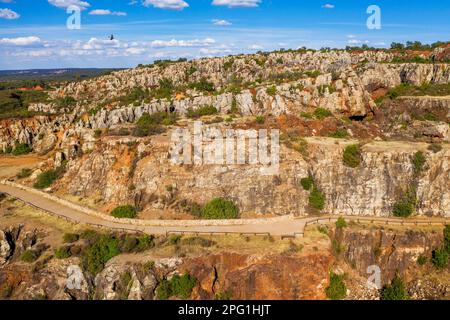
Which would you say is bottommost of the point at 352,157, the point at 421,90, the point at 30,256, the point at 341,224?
the point at 30,256

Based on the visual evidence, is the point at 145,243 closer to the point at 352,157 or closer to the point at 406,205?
the point at 352,157

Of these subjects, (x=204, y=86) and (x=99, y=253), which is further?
(x=204, y=86)

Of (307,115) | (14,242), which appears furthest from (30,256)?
(307,115)

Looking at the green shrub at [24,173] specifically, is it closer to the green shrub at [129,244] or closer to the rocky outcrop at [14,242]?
the rocky outcrop at [14,242]

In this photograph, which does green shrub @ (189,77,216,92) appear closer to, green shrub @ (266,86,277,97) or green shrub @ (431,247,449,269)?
green shrub @ (266,86,277,97)

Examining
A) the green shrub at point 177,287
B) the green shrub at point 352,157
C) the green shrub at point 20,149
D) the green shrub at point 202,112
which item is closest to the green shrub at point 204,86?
the green shrub at point 202,112
